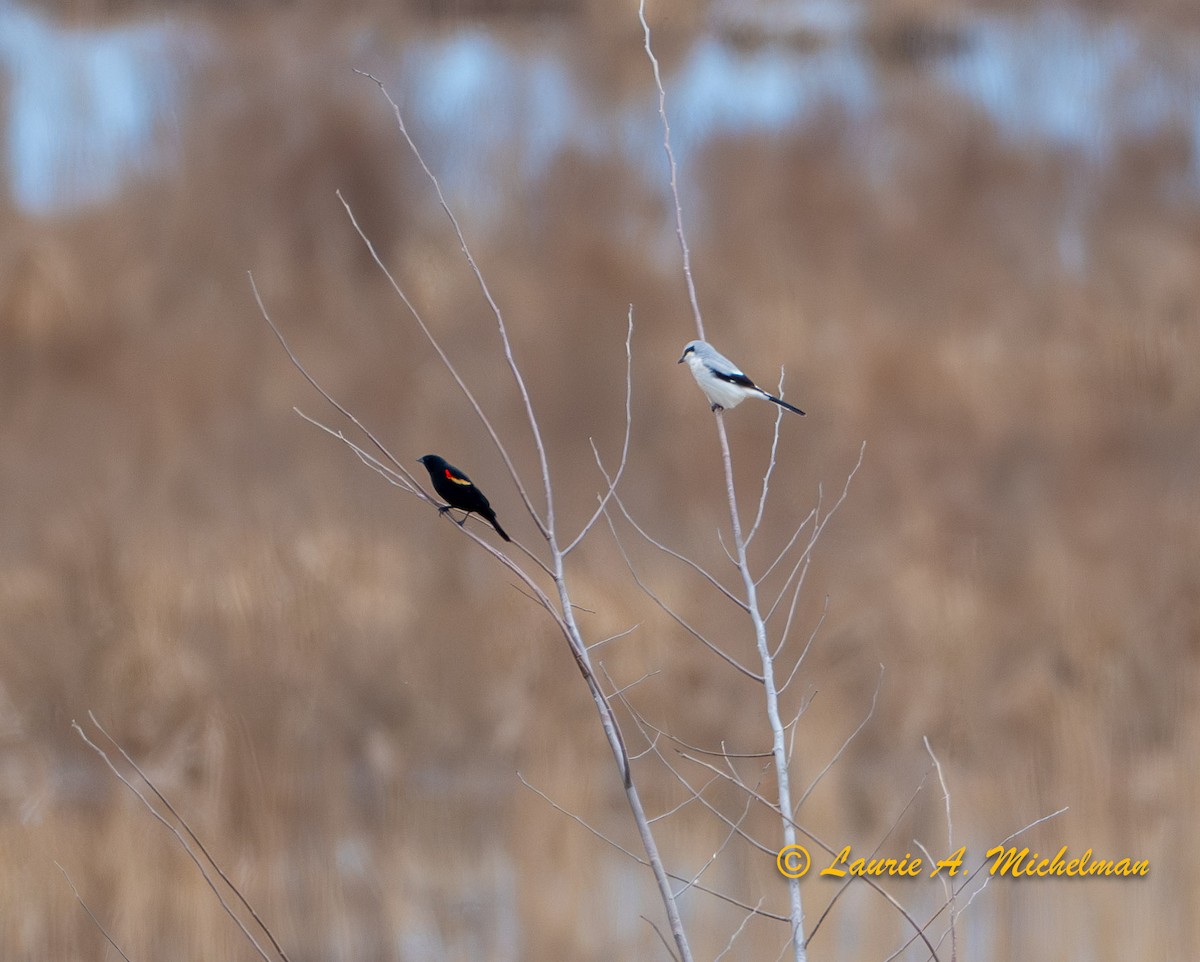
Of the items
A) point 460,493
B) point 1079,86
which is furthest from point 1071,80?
point 460,493

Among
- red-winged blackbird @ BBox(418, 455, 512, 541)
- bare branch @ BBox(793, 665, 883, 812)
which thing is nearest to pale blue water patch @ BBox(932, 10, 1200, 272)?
bare branch @ BBox(793, 665, 883, 812)

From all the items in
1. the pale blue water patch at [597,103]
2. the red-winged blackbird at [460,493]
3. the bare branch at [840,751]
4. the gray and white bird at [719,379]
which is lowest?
the bare branch at [840,751]

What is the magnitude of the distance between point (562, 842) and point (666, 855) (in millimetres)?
276

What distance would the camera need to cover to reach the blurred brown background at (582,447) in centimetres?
286

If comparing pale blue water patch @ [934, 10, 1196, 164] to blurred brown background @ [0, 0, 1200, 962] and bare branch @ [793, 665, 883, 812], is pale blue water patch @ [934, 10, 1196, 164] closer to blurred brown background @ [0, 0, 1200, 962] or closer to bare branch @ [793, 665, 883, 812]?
blurred brown background @ [0, 0, 1200, 962]

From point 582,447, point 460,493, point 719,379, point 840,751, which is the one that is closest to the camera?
point 840,751

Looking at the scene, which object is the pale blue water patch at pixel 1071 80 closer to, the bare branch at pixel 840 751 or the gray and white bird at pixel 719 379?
the gray and white bird at pixel 719 379

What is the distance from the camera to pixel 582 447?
119 inches

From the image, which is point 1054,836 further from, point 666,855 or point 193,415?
point 193,415

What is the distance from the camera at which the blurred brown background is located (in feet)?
9.37

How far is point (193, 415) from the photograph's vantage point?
9.71 feet

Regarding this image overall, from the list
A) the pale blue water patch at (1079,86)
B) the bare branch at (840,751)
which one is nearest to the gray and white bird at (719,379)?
the bare branch at (840,751)

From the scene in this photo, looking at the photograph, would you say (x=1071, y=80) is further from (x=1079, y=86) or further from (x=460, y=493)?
(x=460, y=493)

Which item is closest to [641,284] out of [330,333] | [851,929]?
[330,333]
